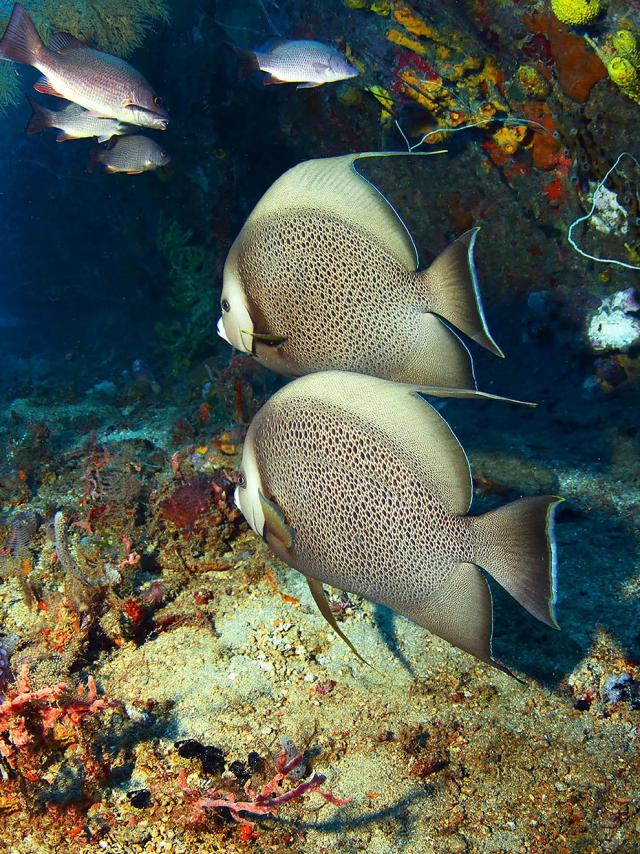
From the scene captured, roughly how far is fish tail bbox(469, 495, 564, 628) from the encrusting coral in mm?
9850

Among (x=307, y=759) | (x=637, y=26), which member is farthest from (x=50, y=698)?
(x=637, y=26)

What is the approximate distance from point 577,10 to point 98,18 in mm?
7268

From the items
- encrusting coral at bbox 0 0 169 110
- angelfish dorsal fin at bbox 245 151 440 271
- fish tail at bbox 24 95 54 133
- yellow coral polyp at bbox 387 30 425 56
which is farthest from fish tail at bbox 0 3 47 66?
encrusting coral at bbox 0 0 169 110

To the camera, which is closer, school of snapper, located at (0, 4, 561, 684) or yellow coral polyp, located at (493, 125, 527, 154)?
school of snapper, located at (0, 4, 561, 684)

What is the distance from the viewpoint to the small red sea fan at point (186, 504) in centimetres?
404

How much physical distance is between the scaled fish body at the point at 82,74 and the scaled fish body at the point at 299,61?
4.07 ft

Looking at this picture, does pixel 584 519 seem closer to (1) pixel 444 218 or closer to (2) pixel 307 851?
(2) pixel 307 851

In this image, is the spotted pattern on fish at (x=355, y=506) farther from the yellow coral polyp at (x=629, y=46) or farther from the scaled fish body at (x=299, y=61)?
the yellow coral polyp at (x=629, y=46)

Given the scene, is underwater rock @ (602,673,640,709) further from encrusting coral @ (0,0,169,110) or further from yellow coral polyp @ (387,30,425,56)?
encrusting coral @ (0,0,169,110)

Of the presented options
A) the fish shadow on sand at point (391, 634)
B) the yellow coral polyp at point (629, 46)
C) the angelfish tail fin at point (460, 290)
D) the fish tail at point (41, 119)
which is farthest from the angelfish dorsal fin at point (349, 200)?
the fish tail at point (41, 119)

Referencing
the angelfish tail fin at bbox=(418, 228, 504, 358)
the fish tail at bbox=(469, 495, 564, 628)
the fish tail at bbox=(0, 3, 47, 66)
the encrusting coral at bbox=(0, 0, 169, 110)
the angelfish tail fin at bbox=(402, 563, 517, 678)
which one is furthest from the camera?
the encrusting coral at bbox=(0, 0, 169, 110)

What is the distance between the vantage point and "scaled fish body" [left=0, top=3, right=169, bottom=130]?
4.05m

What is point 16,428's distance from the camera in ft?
24.4

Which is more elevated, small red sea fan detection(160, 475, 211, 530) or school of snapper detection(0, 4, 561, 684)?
school of snapper detection(0, 4, 561, 684)
